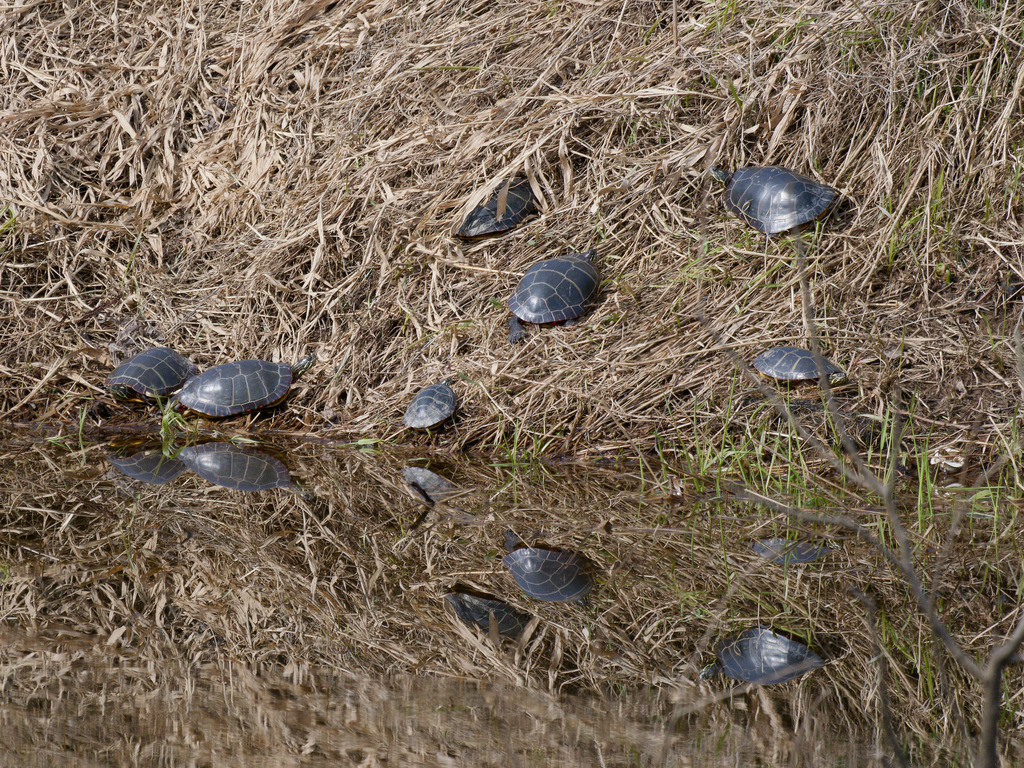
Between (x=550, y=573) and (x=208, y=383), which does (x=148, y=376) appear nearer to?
(x=208, y=383)

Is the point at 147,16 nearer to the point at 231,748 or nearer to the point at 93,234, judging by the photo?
the point at 93,234

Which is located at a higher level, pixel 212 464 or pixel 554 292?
pixel 554 292

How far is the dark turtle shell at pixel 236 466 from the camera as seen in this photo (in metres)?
4.24

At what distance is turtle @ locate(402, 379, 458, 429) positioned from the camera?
4785 millimetres

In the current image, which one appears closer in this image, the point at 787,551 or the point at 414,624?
the point at 414,624

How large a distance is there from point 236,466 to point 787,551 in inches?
110

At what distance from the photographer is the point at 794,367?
432 centimetres

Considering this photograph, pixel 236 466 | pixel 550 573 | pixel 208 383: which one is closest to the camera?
pixel 550 573

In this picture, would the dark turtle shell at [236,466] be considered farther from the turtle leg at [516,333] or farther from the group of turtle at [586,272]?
the turtle leg at [516,333]

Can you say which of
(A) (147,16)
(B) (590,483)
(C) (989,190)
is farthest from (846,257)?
(A) (147,16)

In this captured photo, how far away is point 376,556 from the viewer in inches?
129

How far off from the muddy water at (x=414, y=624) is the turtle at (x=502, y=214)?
A: 1837mm

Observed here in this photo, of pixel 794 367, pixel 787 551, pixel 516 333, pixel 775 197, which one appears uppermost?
pixel 775 197

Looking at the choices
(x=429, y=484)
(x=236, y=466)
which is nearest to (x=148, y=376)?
(x=236, y=466)
